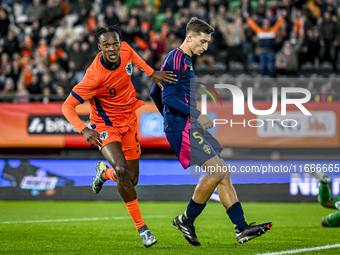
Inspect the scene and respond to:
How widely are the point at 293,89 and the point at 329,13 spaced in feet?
12.9

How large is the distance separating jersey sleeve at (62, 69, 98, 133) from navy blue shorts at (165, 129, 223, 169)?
1067mm

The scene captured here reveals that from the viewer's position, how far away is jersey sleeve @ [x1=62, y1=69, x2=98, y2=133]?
698 centimetres

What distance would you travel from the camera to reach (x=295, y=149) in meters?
16.1

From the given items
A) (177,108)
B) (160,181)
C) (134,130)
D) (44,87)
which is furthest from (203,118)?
(44,87)

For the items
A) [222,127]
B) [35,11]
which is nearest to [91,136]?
[222,127]

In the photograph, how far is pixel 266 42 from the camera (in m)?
17.6

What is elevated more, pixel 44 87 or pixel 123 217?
pixel 44 87

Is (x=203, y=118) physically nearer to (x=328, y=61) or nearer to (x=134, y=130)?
(x=134, y=130)

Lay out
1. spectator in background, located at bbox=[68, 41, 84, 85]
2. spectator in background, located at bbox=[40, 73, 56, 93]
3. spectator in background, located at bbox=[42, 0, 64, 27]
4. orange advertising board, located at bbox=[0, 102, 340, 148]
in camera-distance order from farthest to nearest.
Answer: spectator in background, located at bbox=[42, 0, 64, 27], spectator in background, located at bbox=[68, 41, 84, 85], spectator in background, located at bbox=[40, 73, 56, 93], orange advertising board, located at bbox=[0, 102, 340, 148]

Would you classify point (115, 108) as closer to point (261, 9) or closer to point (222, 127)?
point (222, 127)

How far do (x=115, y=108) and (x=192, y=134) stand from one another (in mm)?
1192

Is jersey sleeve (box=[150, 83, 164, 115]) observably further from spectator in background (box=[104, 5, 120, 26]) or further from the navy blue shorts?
spectator in background (box=[104, 5, 120, 26])

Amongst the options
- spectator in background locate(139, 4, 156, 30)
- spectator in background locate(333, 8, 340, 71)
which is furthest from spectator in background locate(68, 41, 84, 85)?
spectator in background locate(333, 8, 340, 71)

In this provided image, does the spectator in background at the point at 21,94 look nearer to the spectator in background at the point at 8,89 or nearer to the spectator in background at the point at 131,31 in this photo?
the spectator in background at the point at 8,89
